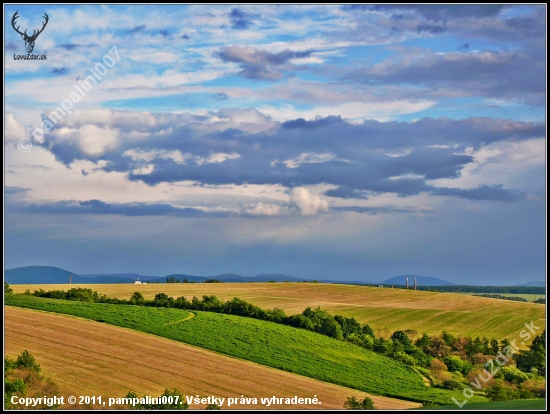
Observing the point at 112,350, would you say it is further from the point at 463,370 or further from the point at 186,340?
the point at 463,370

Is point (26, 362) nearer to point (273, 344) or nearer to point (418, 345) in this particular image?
point (273, 344)

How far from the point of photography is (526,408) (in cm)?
2095

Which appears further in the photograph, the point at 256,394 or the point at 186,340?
the point at 186,340

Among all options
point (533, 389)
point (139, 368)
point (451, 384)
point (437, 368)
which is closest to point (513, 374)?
point (533, 389)

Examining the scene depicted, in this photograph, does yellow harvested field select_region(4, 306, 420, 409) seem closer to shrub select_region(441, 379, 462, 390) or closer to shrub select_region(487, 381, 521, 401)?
shrub select_region(487, 381, 521, 401)

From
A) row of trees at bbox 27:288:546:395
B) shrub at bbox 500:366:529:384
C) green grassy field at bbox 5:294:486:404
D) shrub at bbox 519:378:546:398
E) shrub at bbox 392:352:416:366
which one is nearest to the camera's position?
shrub at bbox 519:378:546:398

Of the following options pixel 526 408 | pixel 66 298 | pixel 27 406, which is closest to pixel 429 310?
pixel 66 298

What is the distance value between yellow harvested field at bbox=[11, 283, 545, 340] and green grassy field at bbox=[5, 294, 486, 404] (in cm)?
1475

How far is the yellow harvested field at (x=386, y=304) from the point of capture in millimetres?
60219

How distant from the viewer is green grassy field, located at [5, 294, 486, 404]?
115 feet

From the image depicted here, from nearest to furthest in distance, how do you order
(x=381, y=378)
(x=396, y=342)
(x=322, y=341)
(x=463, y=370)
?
1. (x=381, y=378)
2. (x=463, y=370)
3. (x=322, y=341)
4. (x=396, y=342)

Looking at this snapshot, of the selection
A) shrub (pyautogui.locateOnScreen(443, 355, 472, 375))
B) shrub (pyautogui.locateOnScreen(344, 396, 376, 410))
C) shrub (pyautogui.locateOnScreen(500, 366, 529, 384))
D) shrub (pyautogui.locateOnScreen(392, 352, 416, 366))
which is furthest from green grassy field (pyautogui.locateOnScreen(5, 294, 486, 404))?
shrub (pyautogui.locateOnScreen(344, 396, 376, 410))

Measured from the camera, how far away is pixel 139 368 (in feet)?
102

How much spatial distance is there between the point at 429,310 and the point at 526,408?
4999 centimetres
